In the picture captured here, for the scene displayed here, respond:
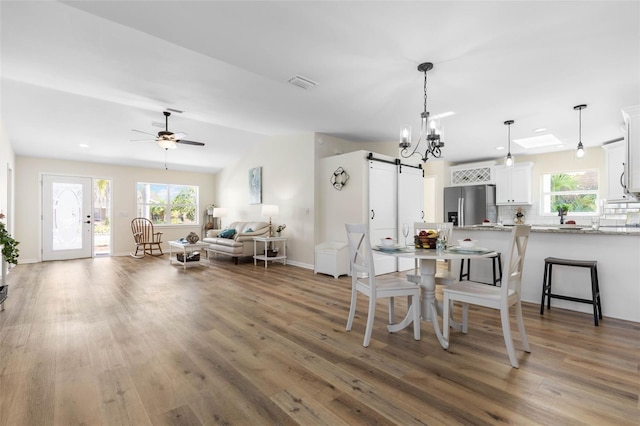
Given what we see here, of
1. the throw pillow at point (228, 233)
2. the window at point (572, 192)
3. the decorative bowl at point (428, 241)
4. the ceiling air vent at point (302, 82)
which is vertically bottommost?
the throw pillow at point (228, 233)

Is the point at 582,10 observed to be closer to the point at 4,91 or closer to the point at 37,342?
the point at 37,342

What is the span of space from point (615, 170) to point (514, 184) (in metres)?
1.73

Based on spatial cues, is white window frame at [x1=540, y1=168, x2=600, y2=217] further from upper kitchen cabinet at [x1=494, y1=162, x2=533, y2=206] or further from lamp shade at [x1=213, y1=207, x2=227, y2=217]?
lamp shade at [x1=213, y1=207, x2=227, y2=217]

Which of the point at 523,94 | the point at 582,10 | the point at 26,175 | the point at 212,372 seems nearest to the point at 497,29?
the point at 582,10

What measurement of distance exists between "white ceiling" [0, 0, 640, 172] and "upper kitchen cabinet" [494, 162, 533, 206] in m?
1.36

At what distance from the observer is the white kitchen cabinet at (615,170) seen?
5.40 meters

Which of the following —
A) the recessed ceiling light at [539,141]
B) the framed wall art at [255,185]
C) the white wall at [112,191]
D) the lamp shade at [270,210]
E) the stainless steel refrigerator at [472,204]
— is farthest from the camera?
the framed wall art at [255,185]

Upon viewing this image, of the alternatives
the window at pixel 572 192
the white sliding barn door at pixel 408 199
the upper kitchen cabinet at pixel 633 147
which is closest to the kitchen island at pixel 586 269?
the upper kitchen cabinet at pixel 633 147

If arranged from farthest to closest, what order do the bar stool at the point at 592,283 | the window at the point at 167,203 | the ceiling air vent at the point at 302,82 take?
the window at the point at 167,203 → the ceiling air vent at the point at 302,82 → the bar stool at the point at 592,283

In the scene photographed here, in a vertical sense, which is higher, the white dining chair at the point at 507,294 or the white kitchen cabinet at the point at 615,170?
the white kitchen cabinet at the point at 615,170

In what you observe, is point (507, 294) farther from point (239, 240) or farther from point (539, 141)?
point (239, 240)

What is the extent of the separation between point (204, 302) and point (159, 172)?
625cm

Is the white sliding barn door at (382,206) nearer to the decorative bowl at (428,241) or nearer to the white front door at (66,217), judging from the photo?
the decorative bowl at (428,241)

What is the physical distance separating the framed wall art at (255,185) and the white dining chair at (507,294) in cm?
558
